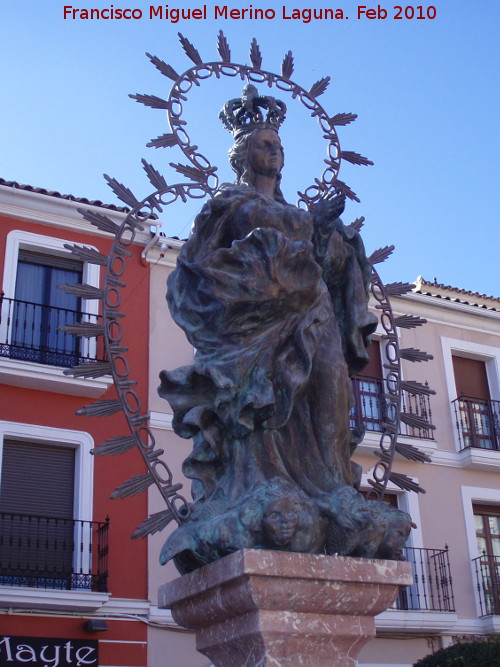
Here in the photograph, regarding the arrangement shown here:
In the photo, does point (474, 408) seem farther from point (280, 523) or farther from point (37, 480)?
point (280, 523)

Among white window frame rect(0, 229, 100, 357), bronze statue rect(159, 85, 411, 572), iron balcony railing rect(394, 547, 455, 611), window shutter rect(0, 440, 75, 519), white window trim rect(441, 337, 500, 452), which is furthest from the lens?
white window trim rect(441, 337, 500, 452)

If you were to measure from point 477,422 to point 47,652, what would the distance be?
8.12 metres

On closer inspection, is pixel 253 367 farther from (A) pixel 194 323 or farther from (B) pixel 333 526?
(B) pixel 333 526

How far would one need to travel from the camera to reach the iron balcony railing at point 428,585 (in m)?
13.4

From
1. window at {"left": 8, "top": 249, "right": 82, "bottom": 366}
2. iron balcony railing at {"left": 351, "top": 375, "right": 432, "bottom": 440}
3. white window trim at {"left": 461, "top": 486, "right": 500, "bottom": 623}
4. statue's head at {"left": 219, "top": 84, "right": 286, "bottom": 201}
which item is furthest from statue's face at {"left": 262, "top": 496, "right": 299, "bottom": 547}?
white window trim at {"left": 461, "top": 486, "right": 500, "bottom": 623}

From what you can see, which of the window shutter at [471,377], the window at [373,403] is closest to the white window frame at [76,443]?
the window at [373,403]

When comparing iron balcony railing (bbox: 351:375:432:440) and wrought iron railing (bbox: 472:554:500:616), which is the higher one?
iron balcony railing (bbox: 351:375:432:440)

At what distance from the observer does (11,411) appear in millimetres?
11781

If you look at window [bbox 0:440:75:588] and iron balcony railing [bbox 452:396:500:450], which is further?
iron balcony railing [bbox 452:396:500:450]

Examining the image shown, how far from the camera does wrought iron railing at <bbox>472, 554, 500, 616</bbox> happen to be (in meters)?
13.9

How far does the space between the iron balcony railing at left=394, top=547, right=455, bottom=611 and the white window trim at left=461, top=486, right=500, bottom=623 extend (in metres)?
0.57

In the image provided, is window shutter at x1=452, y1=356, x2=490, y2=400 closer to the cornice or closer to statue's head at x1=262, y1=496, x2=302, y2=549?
the cornice

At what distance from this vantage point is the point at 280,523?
10.1 feet

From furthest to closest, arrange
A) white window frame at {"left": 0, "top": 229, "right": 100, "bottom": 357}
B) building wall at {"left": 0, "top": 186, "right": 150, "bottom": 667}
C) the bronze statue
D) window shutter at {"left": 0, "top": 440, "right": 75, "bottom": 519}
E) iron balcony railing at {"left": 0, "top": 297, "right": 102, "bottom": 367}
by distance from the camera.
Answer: white window frame at {"left": 0, "top": 229, "right": 100, "bottom": 357} → iron balcony railing at {"left": 0, "top": 297, "right": 102, "bottom": 367} → window shutter at {"left": 0, "top": 440, "right": 75, "bottom": 519} → building wall at {"left": 0, "top": 186, "right": 150, "bottom": 667} → the bronze statue
